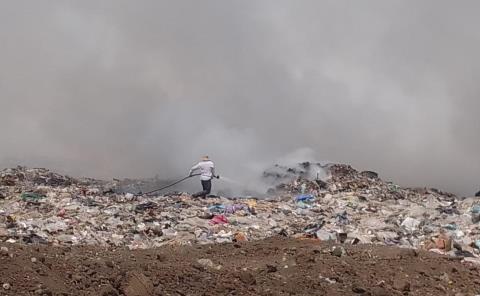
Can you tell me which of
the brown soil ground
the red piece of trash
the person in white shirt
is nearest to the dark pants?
the person in white shirt

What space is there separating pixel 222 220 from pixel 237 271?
4862mm

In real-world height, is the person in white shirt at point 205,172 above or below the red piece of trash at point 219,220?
above

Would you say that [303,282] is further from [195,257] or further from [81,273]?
[81,273]

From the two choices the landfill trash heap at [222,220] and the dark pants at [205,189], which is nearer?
the landfill trash heap at [222,220]

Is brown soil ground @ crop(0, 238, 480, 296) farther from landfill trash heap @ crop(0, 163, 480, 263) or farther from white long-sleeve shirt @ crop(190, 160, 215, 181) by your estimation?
white long-sleeve shirt @ crop(190, 160, 215, 181)

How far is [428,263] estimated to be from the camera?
7.15 metres

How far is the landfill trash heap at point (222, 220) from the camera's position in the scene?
9.47m

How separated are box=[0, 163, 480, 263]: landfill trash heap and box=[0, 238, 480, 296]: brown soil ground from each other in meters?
1.96

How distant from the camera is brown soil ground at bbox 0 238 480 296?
207 inches

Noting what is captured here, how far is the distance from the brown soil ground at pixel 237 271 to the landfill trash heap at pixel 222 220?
196cm

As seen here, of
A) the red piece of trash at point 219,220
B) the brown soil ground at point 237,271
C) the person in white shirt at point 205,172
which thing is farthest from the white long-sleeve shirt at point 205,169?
the brown soil ground at point 237,271

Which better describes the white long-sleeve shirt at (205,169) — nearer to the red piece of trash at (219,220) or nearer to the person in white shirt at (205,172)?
the person in white shirt at (205,172)

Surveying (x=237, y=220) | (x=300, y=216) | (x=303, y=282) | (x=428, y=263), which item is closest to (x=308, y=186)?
(x=300, y=216)

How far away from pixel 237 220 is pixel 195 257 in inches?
175
